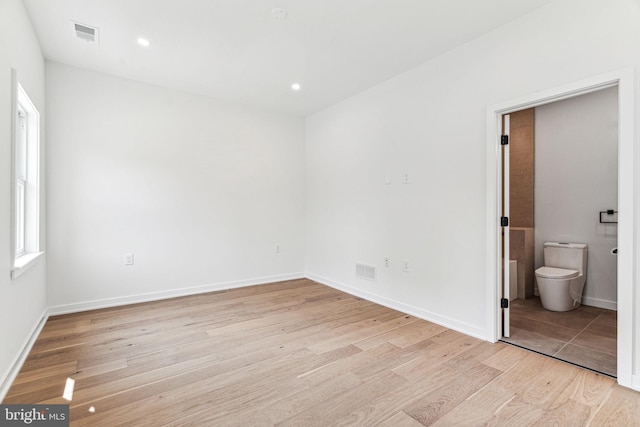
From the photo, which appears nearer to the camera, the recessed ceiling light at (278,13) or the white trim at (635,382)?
the white trim at (635,382)

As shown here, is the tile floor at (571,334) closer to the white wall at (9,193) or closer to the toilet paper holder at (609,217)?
the toilet paper holder at (609,217)

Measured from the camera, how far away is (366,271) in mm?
4039

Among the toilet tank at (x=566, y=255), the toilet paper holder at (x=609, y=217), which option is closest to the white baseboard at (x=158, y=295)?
the toilet tank at (x=566, y=255)

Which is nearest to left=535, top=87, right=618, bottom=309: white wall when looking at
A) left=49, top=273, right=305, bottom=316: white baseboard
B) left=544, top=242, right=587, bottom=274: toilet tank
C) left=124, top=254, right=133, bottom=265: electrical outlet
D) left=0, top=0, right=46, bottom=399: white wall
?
left=544, top=242, right=587, bottom=274: toilet tank

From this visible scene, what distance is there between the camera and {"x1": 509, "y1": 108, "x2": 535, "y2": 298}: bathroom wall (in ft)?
13.1

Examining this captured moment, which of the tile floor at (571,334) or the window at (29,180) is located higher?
the window at (29,180)

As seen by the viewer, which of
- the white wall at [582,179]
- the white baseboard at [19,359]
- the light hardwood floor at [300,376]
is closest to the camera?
the light hardwood floor at [300,376]

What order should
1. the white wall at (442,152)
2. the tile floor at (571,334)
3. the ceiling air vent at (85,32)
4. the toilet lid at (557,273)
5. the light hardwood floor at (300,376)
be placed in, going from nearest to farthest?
the light hardwood floor at (300,376) → the white wall at (442,152) → the tile floor at (571,334) → the ceiling air vent at (85,32) → the toilet lid at (557,273)

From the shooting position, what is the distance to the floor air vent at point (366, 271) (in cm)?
394

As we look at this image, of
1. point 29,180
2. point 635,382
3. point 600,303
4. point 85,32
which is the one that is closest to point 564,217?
point 600,303

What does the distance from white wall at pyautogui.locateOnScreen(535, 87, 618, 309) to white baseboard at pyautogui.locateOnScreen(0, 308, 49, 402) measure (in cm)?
530

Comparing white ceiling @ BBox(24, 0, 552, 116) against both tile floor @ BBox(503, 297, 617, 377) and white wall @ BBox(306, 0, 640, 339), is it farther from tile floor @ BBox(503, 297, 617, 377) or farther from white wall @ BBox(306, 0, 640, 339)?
tile floor @ BBox(503, 297, 617, 377)

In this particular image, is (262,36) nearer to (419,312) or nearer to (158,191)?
(158,191)

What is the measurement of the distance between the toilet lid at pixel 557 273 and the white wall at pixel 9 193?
4.70 metres
